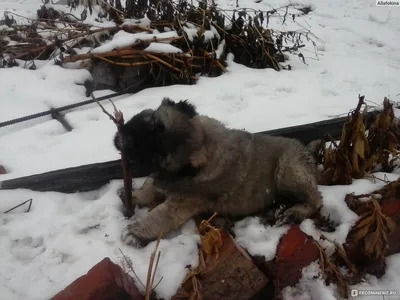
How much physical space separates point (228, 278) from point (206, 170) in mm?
897

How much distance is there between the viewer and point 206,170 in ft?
10.0

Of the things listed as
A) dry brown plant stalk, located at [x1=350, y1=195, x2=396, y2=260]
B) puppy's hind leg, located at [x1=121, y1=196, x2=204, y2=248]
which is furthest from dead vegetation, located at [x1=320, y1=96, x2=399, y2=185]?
puppy's hind leg, located at [x1=121, y1=196, x2=204, y2=248]

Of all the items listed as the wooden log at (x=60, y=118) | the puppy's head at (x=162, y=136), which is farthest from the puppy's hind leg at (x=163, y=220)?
the wooden log at (x=60, y=118)

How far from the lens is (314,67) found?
21.2 ft

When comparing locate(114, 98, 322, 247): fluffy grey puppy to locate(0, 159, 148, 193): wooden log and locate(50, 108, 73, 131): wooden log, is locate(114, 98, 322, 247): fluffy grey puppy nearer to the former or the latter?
locate(0, 159, 148, 193): wooden log

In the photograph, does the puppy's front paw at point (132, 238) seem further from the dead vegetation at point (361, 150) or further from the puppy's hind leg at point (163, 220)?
the dead vegetation at point (361, 150)

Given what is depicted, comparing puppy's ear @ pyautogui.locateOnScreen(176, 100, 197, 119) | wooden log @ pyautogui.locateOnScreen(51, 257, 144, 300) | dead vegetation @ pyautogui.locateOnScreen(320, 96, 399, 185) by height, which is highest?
puppy's ear @ pyautogui.locateOnScreen(176, 100, 197, 119)

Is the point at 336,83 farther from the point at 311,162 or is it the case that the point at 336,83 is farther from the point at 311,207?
the point at 311,207

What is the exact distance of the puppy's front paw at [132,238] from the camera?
2.78m

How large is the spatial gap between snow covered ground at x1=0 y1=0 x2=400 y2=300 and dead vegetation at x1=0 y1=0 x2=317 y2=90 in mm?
273

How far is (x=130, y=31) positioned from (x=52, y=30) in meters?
1.34

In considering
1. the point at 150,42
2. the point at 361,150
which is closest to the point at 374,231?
the point at 361,150

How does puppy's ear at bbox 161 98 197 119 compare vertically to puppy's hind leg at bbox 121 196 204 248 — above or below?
above

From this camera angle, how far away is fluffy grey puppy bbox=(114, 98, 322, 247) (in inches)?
110
